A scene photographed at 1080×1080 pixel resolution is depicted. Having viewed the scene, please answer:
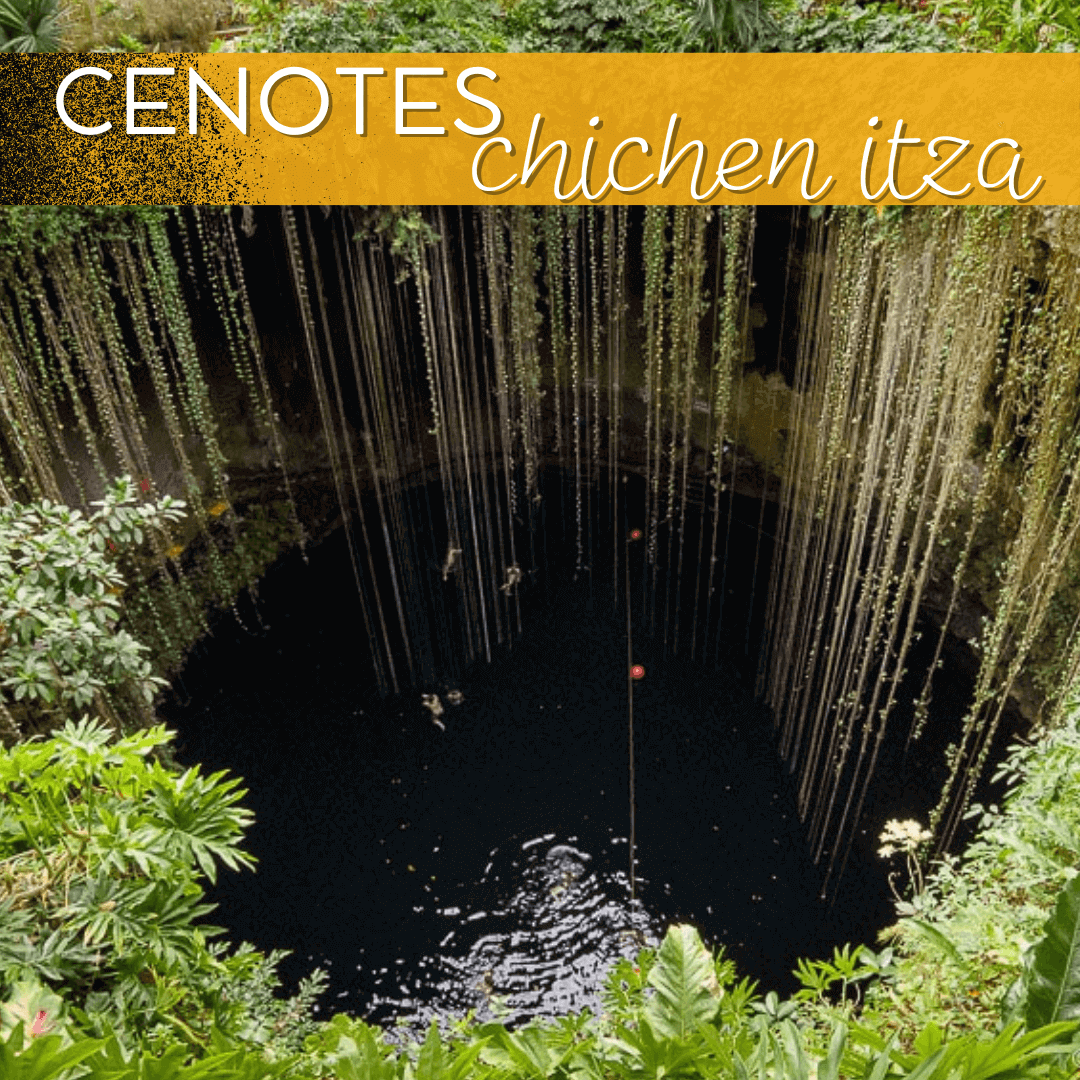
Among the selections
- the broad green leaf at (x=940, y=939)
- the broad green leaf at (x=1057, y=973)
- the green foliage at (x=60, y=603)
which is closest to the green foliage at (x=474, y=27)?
the green foliage at (x=60, y=603)

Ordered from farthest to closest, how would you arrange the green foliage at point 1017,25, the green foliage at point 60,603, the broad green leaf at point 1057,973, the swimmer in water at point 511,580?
the swimmer in water at point 511,580 < the green foliage at point 1017,25 < the green foliage at point 60,603 < the broad green leaf at point 1057,973

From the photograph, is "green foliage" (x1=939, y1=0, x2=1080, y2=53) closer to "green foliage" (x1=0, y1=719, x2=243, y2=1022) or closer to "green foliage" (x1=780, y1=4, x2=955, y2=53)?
"green foliage" (x1=780, y1=4, x2=955, y2=53)

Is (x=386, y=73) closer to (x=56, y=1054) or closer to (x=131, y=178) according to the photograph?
(x=131, y=178)

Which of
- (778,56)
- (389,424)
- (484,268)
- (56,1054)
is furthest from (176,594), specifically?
(56,1054)

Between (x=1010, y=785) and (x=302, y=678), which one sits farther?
(x=302, y=678)

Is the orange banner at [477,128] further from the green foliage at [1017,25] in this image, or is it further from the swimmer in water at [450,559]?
the swimmer in water at [450,559]

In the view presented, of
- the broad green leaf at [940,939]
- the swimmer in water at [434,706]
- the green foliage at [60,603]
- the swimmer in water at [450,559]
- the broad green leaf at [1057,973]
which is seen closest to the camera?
the broad green leaf at [1057,973]
